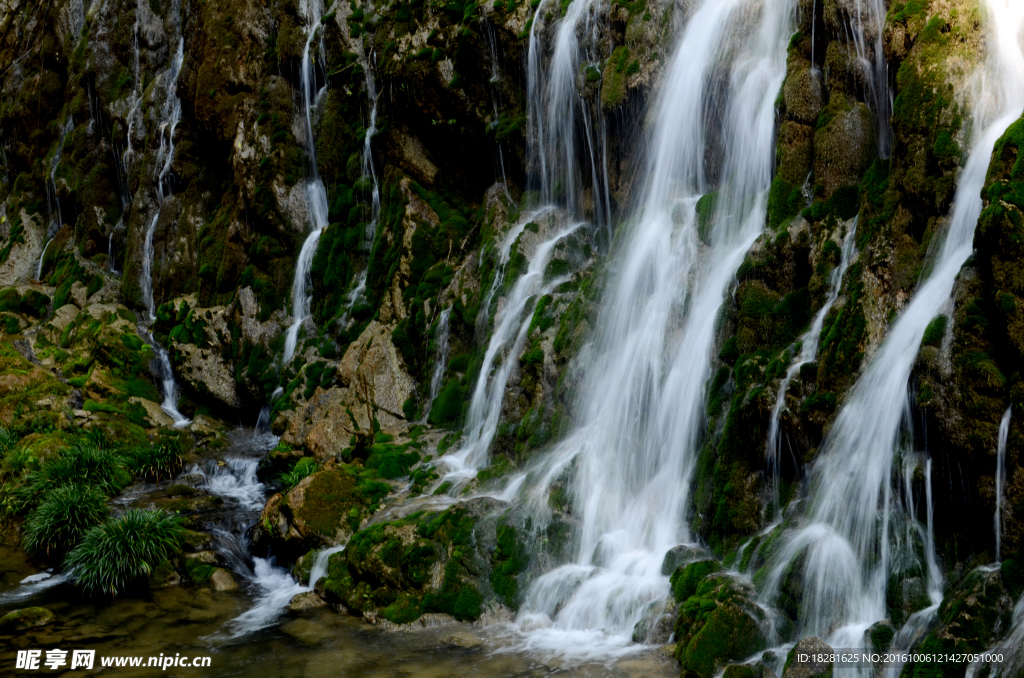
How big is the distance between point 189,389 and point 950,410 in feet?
67.6

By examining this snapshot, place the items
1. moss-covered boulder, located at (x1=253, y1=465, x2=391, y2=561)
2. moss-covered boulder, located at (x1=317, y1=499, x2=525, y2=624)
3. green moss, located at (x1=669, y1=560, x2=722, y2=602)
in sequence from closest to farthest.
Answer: green moss, located at (x1=669, y1=560, x2=722, y2=602), moss-covered boulder, located at (x1=317, y1=499, x2=525, y2=624), moss-covered boulder, located at (x1=253, y1=465, x2=391, y2=561)

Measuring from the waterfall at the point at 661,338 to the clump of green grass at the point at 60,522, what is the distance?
8.42 metres

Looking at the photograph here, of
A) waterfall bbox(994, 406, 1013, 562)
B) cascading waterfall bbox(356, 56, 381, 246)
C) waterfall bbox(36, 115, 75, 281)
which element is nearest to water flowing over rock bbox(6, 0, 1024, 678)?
waterfall bbox(994, 406, 1013, 562)

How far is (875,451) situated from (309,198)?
1904cm

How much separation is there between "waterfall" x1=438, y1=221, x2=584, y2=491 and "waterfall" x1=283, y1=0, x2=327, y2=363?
7531 millimetres

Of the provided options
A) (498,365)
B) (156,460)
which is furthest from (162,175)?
(498,365)

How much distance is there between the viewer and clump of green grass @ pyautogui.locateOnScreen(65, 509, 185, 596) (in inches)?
515

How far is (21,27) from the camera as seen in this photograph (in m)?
39.2

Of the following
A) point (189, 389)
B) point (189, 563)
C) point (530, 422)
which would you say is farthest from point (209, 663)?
point (189, 389)

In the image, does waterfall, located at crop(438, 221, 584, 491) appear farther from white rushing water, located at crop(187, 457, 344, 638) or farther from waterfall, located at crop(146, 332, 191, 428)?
waterfall, located at crop(146, 332, 191, 428)

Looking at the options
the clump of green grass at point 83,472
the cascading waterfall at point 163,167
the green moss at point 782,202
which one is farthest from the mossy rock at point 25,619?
the cascading waterfall at point 163,167

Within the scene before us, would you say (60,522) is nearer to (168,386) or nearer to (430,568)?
(430,568)

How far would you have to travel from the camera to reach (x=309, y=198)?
946 inches

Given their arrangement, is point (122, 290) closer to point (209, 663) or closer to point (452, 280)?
point (452, 280)
